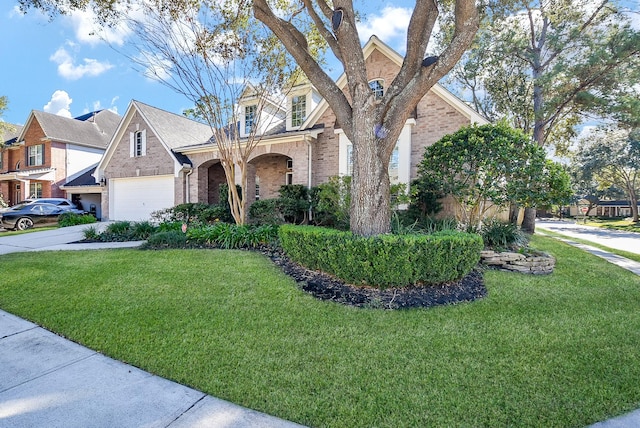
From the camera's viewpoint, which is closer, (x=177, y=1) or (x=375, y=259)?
(x=375, y=259)

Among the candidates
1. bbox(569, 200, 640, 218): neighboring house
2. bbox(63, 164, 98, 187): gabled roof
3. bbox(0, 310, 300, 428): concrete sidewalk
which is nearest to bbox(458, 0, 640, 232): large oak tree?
bbox(0, 310, 300, 428): concrete sidewalk

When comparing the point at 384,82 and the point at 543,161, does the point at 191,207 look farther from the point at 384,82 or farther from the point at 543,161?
the point at 543,161

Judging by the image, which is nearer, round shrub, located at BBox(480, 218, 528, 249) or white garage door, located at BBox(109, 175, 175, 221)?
round shrub, located at BBox(480, 218, 528, 249)

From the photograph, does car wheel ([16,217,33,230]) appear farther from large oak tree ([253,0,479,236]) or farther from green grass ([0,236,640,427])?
large oak tree ([253,0,479,236])

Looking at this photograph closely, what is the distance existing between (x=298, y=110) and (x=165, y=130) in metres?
7.97

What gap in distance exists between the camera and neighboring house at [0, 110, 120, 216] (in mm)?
21828

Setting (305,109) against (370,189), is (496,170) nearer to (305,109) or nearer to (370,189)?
(370,189)

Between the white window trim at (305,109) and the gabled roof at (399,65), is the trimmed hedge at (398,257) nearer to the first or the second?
the gabled roof at (399,65)

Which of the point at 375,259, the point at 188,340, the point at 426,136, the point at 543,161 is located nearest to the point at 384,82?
the point at 426,136

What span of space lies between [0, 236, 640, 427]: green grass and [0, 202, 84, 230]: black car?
13.1 meters

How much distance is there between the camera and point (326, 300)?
4.75 meters

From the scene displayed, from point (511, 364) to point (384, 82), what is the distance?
11.2 metres

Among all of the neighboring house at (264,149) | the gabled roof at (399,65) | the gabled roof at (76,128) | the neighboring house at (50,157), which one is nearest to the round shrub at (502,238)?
the neighboring house at (264,149)

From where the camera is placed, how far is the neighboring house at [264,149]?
11062 mm
